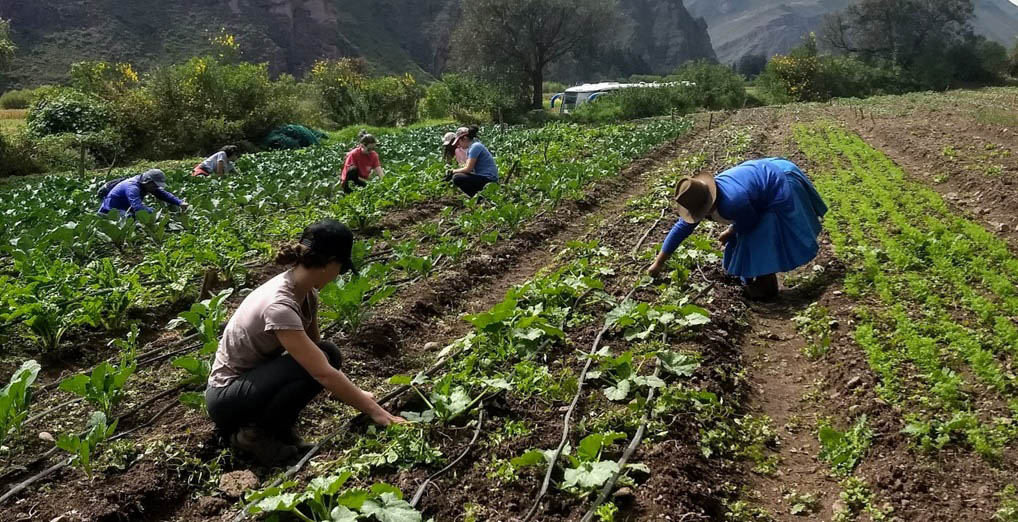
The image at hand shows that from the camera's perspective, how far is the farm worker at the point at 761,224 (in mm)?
5359

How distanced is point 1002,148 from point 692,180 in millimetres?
8280

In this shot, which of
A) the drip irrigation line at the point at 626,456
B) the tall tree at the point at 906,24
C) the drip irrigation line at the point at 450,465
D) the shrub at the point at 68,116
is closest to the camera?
the drip irrigation line at the point at 626,456

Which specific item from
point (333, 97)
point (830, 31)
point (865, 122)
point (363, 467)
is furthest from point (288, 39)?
point (363, 467)

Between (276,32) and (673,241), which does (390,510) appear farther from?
(276,32)

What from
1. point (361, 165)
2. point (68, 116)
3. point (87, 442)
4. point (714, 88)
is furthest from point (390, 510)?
point (714, 88)

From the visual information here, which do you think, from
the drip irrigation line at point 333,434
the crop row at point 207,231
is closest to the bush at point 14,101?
the crop row at point 207,231

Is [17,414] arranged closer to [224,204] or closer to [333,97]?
[224,204]

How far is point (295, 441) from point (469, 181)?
258 inches

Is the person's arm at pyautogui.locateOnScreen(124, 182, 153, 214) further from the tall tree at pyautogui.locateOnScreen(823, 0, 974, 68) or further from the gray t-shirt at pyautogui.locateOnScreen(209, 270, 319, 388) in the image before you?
the tall tree at pyautogui.locateOnScreen(823, 0, 974, 68)

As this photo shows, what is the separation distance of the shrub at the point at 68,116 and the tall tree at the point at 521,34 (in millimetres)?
18374

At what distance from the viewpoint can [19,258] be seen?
6.87 metres

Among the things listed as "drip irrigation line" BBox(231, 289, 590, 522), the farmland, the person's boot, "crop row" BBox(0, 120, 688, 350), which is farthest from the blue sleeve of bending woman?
"crop row" BBox(0, 120, 688, 350)

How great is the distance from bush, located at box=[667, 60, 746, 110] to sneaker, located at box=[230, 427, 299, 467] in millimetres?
34799

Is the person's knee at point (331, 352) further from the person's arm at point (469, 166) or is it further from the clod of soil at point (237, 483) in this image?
the person's arm at point (469, 166)
